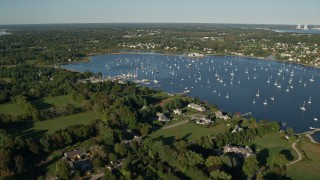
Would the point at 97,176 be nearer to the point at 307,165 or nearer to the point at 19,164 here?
the point at 19,164

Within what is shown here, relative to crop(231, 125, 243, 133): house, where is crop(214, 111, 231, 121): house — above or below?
below

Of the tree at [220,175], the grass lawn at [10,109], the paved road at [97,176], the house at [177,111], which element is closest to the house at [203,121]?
the house at [177,111]

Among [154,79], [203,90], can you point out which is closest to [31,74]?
[154,79]

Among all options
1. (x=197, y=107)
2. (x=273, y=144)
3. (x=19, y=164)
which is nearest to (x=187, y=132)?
(x=197, y=107)

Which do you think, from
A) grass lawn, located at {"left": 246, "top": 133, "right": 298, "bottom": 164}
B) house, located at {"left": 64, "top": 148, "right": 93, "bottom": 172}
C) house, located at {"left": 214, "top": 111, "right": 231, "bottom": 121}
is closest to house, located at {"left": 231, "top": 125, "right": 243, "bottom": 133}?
grass lawn, located at {"left": 246, "top": 133, "right": 298, "bottom": 164}

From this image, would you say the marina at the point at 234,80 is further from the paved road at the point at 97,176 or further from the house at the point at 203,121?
the paved road at the point at 97,176

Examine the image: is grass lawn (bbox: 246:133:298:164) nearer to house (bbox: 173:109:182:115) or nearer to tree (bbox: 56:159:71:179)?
house (bbox: 173:109:182:115)
